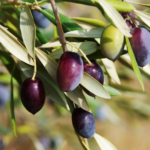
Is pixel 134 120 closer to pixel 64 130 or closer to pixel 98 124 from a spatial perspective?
pixel 64 130

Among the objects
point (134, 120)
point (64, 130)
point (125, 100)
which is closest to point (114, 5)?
point (125, 100)

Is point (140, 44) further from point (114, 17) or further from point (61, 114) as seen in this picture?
point (61, 114)

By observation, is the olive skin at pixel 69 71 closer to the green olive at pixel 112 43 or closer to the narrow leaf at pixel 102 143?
the green olive at pixel 112 43

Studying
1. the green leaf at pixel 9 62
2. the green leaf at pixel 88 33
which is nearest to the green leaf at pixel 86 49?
the green leaf at pixel 88 33

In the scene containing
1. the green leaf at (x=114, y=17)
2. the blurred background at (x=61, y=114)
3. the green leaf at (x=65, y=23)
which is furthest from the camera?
the blurred background at (x=61, y=114)

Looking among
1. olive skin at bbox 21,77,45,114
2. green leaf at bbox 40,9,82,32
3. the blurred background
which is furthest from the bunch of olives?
the blurred background

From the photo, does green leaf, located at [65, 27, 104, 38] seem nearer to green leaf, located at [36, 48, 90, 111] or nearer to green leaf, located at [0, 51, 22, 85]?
green leaf, located at [36, 48, 90, 111]

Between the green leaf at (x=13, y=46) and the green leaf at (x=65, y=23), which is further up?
the green leaf at (x=65, y=23)
